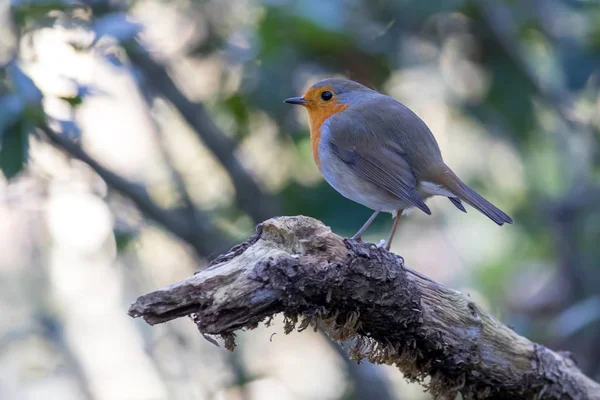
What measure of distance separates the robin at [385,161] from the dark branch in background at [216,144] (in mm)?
639

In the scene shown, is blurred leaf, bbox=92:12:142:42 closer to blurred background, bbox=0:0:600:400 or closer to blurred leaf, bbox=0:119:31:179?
blurred background, bbox=0:0:600:400

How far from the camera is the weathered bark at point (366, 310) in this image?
211 centimetres

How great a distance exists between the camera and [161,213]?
14.4 feet

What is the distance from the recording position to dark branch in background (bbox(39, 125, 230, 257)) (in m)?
3.97

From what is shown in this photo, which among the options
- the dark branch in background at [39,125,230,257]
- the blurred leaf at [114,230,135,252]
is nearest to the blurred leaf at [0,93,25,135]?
the dark branch in background at [39,125,230,257]

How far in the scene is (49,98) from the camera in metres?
3.18

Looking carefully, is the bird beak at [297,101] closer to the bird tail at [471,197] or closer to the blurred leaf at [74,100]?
the bird tail at [471,197]

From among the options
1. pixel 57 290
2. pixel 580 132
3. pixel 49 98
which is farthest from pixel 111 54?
pixel 580 132

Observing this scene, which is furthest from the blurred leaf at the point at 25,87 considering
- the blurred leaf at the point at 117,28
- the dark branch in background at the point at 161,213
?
the dark branch in background at the point at 161,213

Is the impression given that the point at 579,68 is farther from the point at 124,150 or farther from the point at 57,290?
the point at 57,290

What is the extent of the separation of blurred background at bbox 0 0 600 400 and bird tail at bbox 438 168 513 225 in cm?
86

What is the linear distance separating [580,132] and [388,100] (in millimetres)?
2141

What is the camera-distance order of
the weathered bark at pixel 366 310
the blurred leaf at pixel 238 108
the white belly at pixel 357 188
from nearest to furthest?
the weathered bark at pixel 366 310
the white belly at pixel 357 188
the blurred leaf at pixel 238 108

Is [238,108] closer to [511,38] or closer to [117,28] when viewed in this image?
[117,28]
